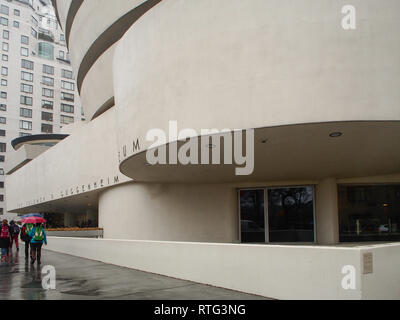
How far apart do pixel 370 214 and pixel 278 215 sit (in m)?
3.73

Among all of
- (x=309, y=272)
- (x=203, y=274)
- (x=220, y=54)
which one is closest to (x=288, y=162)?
(x=220, y=54)

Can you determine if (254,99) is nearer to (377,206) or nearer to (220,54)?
(220,54)

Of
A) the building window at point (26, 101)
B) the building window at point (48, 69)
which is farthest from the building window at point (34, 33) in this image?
the building window at point (26, 101)

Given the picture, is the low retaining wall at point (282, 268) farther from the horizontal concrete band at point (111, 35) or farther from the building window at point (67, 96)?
the building window at point (67, 96)

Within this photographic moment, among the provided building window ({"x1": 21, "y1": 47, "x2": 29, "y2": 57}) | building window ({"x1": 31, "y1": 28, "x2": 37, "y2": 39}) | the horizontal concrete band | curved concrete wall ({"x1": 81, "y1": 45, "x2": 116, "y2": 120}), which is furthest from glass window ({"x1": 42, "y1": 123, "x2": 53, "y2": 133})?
curved concrete wall ({"x1": 81, "y1": 45, "x2": 116, "y2": 120})

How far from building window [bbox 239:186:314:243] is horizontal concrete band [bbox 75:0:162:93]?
31.4ft

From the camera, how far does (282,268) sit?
7422 millimetres

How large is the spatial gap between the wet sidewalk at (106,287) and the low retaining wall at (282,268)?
0.93 ft

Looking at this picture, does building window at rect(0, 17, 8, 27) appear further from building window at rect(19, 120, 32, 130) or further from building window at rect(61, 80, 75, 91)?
building window at rect(19, 120, 32, 130)

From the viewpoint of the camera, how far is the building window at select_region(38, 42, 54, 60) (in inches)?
3137

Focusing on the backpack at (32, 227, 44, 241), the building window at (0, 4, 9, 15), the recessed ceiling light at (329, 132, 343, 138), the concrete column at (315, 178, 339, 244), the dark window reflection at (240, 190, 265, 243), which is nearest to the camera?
the recessed ceiling light at (329, 132, 343, 138)

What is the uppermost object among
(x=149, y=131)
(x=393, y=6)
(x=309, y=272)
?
(x=393, y=6)

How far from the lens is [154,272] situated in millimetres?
11352
